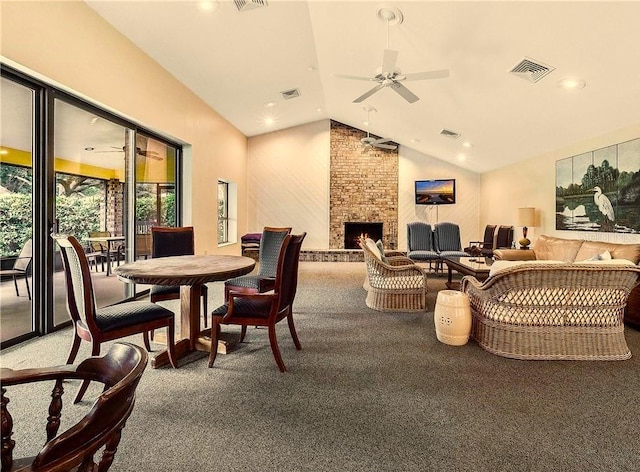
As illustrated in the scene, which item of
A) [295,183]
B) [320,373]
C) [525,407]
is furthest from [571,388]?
[295,183]

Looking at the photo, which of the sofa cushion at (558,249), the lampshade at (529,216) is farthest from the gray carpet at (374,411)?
the lampshade at (529,216)

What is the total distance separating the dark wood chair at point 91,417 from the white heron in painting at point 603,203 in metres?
5.58

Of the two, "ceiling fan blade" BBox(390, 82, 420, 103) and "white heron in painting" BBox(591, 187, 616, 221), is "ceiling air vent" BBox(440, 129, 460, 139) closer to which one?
"white heron in painting" BBox(591, 187, 616, 221)

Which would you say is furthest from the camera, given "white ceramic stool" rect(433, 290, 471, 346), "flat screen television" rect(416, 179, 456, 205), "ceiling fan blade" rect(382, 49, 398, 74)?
"flat screen television" rect(416, 179, 456, 205)

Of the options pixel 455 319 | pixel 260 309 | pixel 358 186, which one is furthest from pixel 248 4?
pixel 358 186

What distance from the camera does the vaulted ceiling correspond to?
3152 mm

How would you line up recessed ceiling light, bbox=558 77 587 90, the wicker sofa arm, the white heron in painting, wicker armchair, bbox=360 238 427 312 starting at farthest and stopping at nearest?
the wicker sofa arm
the white heron in painting
wicker armchair, bbox=360 238 427 312
recessed ceiling light, bbox=558 77 587 90

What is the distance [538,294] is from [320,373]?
1787 mm

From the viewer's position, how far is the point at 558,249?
4969 mm

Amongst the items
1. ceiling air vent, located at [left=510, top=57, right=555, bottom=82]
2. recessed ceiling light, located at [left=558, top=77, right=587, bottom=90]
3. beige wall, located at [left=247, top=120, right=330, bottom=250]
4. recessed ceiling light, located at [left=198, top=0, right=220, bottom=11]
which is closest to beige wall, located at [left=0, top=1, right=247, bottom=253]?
recessed ceiling light, located at [left=198, top=0, right=220, bottom=11]

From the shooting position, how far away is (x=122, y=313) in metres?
2.32

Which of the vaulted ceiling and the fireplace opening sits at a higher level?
the vaulted ceiling

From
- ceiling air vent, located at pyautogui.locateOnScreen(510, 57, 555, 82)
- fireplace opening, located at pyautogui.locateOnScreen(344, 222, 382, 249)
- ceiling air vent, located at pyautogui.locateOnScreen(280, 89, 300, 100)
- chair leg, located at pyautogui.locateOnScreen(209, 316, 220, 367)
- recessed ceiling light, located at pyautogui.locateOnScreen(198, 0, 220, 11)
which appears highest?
ceiling air vent, located at pyautogui.locateOnScreen(280, 89, 300, 100)

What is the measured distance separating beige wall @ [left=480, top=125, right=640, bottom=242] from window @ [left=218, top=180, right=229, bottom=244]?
249 inches
